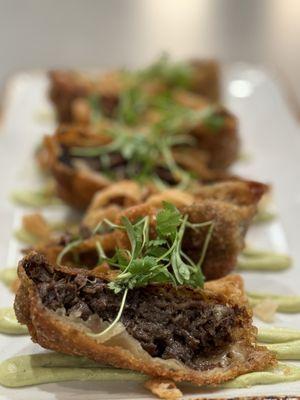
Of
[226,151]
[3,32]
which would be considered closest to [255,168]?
[226,151]

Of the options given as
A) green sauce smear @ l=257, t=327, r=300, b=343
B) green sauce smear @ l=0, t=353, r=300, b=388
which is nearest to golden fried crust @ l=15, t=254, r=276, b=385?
green sauce smear @ l=0, t=353, r=300, b=388

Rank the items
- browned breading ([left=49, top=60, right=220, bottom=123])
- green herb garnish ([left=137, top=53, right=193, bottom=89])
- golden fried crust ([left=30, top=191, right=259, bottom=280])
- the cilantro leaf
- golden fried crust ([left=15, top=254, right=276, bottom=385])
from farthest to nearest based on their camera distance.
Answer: green herb garnish ([left=137, top=53, right=193, bottom=89]) → browned breading ([left=49, top=60, right=220, bottom=123]) → golden fried crust ([left=30, top=191, right=259, bottom=280]) → the cilantro leaf → golden fried crust ([left=15, top=254, right=276, bottom=385])

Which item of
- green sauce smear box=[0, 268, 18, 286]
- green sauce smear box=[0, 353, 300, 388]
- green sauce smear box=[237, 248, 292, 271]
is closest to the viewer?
green sauce smear box=[0, 353, 300, 388]

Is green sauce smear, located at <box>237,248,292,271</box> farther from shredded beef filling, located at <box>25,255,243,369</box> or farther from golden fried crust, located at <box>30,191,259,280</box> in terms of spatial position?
shredded beef filling, located at <box>25,255,243,369</box>

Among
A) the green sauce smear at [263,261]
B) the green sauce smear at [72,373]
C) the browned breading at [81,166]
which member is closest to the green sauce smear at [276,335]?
the green sauce smear at [72,373]

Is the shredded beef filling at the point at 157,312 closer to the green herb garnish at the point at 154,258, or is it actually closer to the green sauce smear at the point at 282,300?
the green herb garnish at the point at 154,258

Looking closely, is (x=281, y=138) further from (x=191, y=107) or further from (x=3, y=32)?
(x=3, y=32)
